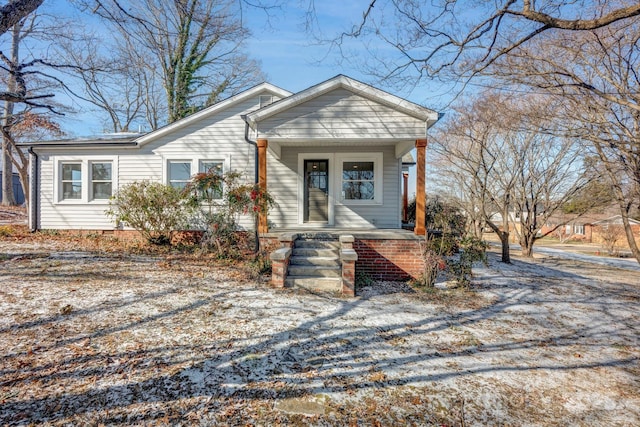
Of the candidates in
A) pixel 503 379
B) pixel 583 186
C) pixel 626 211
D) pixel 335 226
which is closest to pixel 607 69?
pixel 626 211

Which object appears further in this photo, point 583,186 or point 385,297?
point 583,186

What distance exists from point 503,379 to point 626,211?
1071cm

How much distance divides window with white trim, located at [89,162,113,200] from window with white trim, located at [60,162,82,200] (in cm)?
49

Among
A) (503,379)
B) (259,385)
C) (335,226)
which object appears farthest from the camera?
(335,226)

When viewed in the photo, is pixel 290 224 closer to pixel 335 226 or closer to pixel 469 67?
pixel 335 226

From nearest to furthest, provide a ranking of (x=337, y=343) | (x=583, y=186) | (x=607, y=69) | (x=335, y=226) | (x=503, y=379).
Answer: (x=503, y=379), (x=337, y=343), (x=607, y=69), (x=335, y=226), (x=583, y=186)

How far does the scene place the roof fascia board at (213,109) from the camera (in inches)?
376

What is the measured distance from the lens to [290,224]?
370 inches

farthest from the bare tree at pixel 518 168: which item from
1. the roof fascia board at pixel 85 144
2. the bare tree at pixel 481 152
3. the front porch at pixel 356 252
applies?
the roof fascia board at pixel 85 144

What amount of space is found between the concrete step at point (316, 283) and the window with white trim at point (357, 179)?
393cm

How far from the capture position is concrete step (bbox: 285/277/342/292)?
562 centimetres

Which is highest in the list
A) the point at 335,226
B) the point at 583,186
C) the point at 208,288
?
the point at 583,186

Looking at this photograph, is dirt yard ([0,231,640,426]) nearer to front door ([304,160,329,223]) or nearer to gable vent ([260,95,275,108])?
front door ([304,160,329,223])

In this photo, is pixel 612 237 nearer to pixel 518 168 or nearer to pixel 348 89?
pixel 518 168
